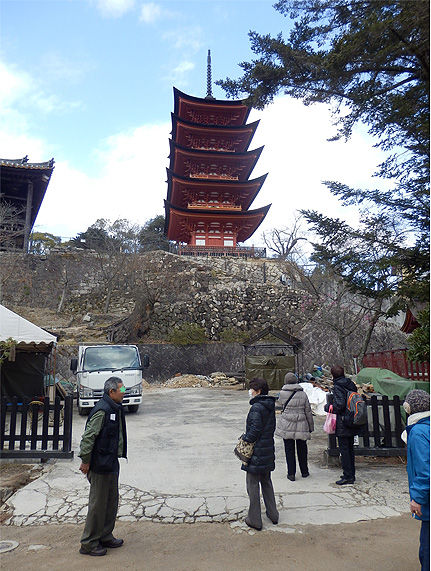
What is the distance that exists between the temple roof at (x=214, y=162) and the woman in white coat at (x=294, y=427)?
29.2 m

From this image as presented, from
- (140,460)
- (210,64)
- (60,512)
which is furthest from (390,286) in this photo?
(210,64)

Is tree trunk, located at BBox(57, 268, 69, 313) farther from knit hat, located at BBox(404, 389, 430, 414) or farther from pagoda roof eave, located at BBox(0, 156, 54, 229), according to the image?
knit hat, located at BBox(404, 389, 430, 414)

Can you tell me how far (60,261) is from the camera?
29.5 meters

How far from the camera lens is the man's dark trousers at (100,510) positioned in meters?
3.71

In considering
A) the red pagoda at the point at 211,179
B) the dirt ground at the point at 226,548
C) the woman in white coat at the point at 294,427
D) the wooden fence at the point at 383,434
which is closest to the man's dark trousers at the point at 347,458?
the woman in white coat at the point at 294,427

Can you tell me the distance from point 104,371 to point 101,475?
25.4ft

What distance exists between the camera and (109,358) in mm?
12172

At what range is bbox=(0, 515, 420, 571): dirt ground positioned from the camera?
3.43m

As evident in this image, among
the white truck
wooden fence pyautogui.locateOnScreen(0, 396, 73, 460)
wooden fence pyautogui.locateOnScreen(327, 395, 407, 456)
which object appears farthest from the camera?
the white truck

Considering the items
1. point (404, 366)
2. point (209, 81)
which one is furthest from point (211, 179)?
point (404, 366)

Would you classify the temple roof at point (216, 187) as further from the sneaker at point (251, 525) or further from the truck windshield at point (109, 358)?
the sneaker at point (251, 525)

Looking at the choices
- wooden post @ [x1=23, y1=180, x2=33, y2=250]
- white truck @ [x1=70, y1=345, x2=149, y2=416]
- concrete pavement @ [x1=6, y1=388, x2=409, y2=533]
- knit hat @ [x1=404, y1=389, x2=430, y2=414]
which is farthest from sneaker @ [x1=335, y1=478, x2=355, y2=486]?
wooden post @ [x1=23, y1=180, x2=33, y2=250]

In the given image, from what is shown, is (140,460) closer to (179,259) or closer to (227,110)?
(179,259)

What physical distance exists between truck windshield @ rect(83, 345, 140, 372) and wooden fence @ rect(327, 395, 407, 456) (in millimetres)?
7340
